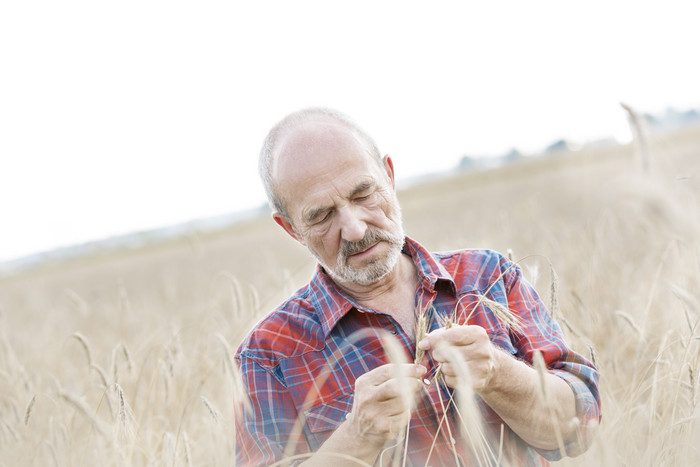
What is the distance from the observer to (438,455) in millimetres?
1532

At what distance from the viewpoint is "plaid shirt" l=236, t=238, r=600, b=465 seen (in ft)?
5.10

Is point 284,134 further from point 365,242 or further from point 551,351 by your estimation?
point 551,351

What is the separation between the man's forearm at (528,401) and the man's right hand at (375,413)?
0.21m

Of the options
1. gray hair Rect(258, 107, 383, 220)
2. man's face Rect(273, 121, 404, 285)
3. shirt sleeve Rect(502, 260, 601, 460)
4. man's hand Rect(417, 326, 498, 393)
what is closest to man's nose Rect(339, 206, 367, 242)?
man's face Rect(273, 121, 404, 285)

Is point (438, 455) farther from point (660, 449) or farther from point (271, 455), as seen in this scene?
point (660, 449)

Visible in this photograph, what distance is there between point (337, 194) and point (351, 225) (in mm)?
105

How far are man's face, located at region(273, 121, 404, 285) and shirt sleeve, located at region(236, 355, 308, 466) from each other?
39 cm

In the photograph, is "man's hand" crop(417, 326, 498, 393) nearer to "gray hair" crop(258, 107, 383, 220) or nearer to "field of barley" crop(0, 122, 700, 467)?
"field of barley" crop(0, 122, 700, 467)

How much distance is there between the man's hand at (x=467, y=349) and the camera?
47.6 inches

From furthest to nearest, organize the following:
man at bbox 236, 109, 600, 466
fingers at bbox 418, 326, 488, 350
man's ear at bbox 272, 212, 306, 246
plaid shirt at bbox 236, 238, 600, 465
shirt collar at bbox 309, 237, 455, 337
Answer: man's ear at bbox 272, 212, 306, 246 → shirt collar at bbox 309, 237, 455, 337 → plaid shirt at bbox 236, 238, 600, 465 → man at bbox 236, 109, 600, 466 → fingers at bbox 418, 326, 488, 350

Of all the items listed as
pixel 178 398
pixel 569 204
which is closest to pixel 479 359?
pixel 178 398

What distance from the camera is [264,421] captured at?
161 cm

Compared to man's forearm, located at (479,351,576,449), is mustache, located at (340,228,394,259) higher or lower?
higher

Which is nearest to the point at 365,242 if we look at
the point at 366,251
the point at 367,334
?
the point at 366,251
